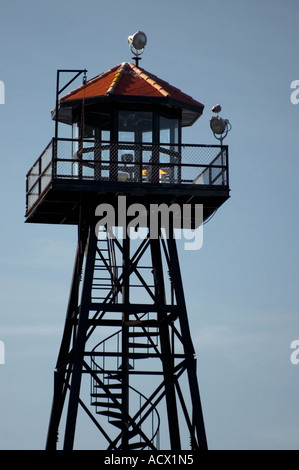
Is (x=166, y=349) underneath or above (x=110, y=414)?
above

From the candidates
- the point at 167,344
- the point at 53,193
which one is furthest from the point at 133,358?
the point at 53,193

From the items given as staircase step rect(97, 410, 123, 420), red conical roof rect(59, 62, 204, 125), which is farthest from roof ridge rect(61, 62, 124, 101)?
staircase step rect(97, 410, 123, 420)

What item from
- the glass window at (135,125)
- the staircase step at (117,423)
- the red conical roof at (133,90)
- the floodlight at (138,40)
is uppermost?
the floodlight at (138,40)

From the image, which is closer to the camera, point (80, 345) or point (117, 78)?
point (80, 345)

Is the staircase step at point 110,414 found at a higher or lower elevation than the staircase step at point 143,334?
lower

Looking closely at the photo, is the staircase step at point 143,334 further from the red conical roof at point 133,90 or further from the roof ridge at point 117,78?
the roof ridge at point 117,78

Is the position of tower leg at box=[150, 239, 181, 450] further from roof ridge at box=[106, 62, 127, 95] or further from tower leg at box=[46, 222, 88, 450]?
roof ridge at box=[106, 62, 127, 95]

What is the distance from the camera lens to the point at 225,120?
228 ft

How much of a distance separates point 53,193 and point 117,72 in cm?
516

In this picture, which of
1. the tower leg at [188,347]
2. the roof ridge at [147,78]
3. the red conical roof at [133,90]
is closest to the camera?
the tower leg at [188,347]

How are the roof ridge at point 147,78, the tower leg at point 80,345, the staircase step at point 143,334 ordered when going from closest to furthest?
the tower leg at point 80,345 < the roof ridge at point 147,78 < the staircase step at point 143,334

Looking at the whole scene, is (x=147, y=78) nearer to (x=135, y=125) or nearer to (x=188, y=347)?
(x=135, y=125)

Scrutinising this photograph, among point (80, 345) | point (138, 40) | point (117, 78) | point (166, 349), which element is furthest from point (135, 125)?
point (166, 349)

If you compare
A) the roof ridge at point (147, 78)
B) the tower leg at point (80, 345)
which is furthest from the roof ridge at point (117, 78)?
the tower leg at point (80, 345)
